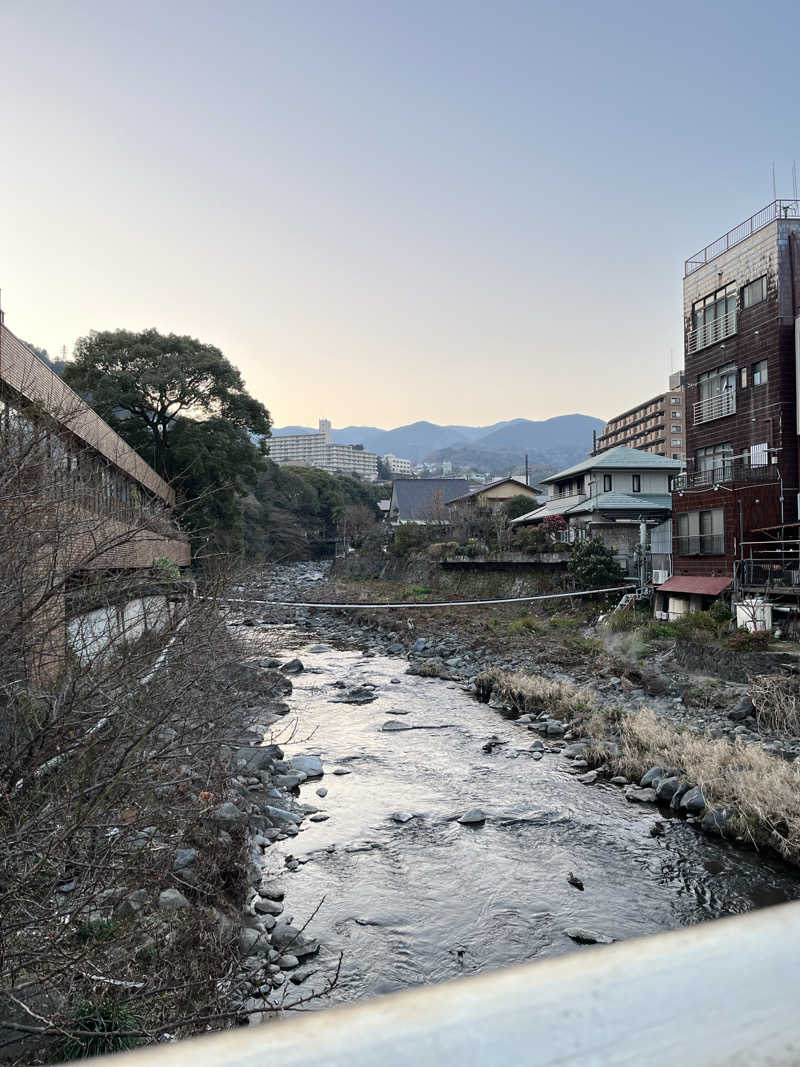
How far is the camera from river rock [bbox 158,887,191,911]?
17.1 feet

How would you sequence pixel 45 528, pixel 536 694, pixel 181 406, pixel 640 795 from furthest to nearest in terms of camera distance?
pixel 181 406 < pixel 536 694 < pixel 640 795 < pixel 45 528

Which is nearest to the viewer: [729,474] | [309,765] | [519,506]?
[309,765]

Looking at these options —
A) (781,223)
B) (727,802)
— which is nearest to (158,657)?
(727,802)

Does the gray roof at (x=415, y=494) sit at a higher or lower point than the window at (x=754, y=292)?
lower

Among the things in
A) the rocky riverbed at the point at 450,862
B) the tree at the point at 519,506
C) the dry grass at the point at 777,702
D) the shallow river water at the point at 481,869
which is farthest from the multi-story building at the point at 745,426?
the tree at the point at 519,506

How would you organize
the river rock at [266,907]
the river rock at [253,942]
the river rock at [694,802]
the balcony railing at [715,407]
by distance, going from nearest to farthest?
the river rock at [253,942] → the river rock at [266,907] → the river rock at [694,802] → the balcony railing at [715,407]

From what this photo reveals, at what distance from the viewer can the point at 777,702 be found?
10195 millimetres

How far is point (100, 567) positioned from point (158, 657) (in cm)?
133

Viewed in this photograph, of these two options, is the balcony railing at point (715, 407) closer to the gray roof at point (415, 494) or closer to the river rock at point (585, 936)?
the river rock at point (585, 936)

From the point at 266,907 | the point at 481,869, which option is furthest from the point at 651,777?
the point at 266,907

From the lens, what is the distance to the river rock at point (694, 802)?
25.6 ft

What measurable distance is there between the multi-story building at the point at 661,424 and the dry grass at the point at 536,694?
4744 centimetres

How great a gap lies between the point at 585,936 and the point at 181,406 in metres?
21.5

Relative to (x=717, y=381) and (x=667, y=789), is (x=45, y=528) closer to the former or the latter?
(x=667, y=789)
